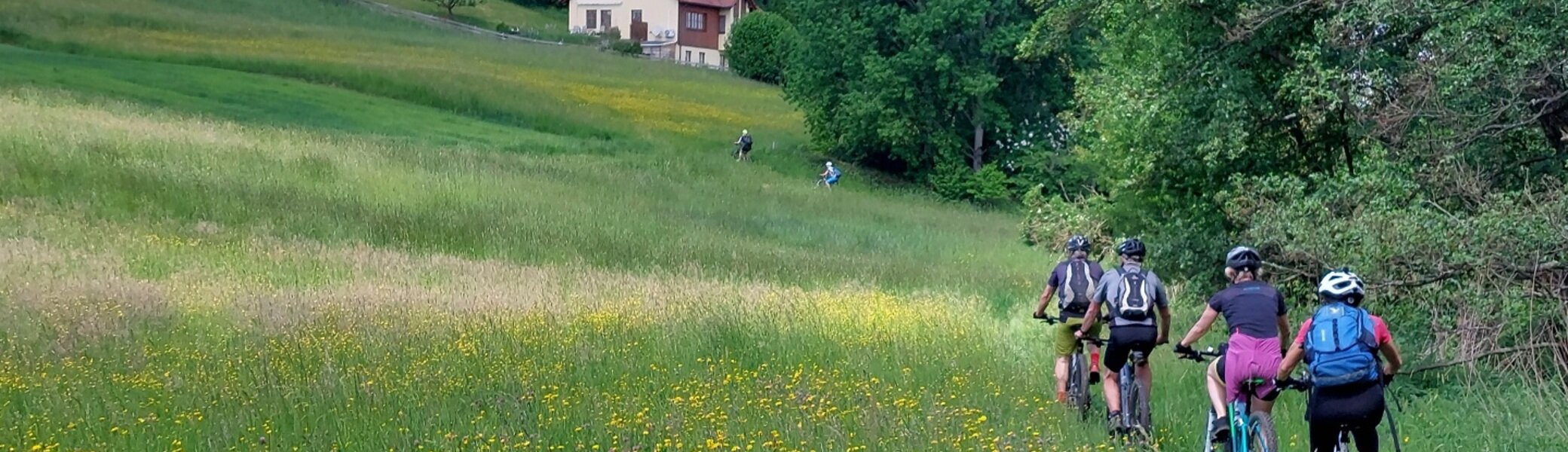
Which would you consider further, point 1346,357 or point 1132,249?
point 1132,249

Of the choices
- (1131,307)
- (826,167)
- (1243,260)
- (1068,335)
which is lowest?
(826,167)

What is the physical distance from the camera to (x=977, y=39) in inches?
1900

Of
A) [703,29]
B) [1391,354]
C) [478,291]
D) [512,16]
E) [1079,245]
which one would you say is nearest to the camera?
[1391,354]

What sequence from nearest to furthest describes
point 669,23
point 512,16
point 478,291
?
point 478,291, point 669,23, point 512,16

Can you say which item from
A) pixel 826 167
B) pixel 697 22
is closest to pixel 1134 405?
pixel 826 167

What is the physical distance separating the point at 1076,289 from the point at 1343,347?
3.44 metres

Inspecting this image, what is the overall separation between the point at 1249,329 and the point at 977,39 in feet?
134

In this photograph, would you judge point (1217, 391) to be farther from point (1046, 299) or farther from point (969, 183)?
point (969, 183)

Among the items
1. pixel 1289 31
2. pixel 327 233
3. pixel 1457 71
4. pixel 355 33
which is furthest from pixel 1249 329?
pixel 355 33

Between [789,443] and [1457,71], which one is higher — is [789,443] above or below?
below

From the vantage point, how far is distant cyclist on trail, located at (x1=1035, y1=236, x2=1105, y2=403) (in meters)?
10.5

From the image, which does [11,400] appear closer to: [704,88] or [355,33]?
[704,88]

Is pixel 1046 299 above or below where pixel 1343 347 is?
below

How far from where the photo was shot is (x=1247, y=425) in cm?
827
